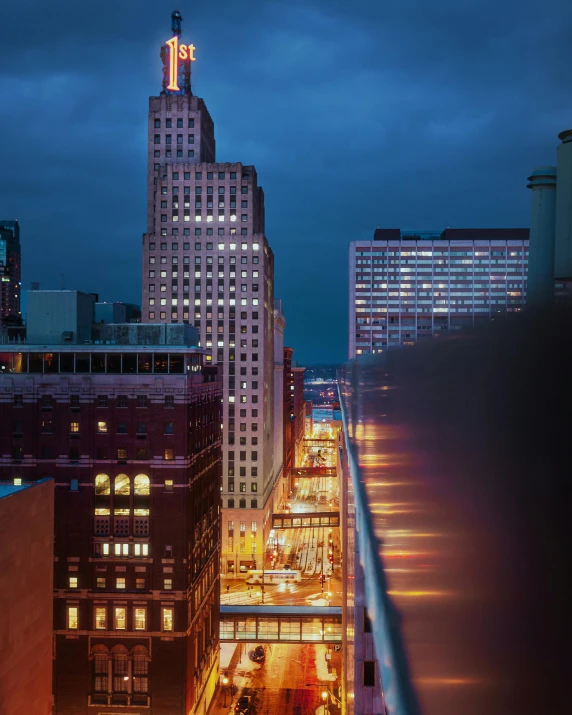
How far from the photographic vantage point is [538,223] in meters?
7.87

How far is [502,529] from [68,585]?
40.4m

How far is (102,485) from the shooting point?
38.4m

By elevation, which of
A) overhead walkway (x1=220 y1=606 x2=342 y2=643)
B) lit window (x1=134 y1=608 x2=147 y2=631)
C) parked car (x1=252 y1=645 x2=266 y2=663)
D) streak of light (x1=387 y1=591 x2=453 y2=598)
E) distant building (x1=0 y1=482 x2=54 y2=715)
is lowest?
parked car (x1=252 y1=645 x2=266 y2=663)

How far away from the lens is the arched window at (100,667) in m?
36.9

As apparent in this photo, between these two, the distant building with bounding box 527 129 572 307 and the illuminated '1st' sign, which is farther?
the illuminated '1st' sign

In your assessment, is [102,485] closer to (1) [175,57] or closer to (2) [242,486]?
(2) [242,486]

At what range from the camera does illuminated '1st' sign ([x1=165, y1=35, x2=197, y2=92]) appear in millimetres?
82706

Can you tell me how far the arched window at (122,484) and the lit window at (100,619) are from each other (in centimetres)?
670

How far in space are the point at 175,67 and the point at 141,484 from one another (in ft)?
209

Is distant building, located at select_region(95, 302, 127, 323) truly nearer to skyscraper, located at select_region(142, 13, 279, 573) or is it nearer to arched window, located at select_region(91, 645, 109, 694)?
arched window, located at select_region(91, 645, 109, 694)

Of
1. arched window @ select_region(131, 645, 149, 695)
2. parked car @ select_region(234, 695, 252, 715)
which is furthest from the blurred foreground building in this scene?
parked car @ select_region(234, 695, 252, 715)

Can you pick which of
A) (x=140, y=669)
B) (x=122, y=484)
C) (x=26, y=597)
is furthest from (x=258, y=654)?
(x=26, y=597)

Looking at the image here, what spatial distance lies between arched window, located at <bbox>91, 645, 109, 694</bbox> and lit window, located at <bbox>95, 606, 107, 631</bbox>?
41.2 inches

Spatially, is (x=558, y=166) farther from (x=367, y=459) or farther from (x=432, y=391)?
(x=432, y=391)
